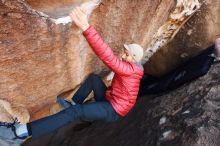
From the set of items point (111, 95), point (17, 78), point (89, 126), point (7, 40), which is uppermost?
point (7, 40)

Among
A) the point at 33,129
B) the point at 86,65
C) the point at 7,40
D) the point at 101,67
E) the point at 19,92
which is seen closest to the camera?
the point at 7,40

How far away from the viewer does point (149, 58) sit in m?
5.86

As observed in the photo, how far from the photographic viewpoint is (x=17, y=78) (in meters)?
3.96

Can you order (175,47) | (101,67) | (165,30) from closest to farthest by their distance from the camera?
(101,67)
(165,30)
(175,47)

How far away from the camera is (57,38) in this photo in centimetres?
389

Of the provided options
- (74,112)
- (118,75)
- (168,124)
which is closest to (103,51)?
(118,75)

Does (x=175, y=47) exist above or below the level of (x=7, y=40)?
below

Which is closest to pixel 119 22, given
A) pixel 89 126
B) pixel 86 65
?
pixel 86 65

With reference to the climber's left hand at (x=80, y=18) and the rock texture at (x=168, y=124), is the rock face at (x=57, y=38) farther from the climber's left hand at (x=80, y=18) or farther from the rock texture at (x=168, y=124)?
the rock texture at (x=168, y=124)

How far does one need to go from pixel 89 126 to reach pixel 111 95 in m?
2.03

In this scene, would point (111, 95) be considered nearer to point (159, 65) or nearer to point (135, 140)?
point (135, 140)

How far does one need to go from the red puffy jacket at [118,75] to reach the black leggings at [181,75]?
4.40 ft

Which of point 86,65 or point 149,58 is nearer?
point 86,65

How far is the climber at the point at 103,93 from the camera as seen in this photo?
3.47 metres
